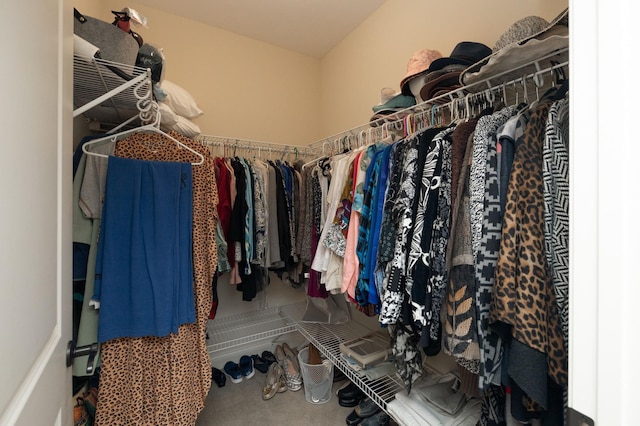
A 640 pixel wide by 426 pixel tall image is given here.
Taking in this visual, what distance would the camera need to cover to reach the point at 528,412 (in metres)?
0.66

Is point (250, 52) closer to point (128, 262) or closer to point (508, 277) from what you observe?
point (128, 262)

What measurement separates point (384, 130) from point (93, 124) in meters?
1.61

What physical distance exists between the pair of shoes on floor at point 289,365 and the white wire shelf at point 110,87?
1.81 meters

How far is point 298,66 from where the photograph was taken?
2.50 meters

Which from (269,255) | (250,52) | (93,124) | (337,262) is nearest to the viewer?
(337,262)

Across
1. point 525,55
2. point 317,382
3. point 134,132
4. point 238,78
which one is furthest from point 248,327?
point 525,55

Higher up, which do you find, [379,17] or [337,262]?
[379,17]

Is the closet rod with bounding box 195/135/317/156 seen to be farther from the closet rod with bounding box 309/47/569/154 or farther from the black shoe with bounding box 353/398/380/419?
the black shoe with bounding box 353/398/380/419

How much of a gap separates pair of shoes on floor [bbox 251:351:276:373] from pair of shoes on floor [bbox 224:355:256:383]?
0.06 metres

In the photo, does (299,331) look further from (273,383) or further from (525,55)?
(525,55)

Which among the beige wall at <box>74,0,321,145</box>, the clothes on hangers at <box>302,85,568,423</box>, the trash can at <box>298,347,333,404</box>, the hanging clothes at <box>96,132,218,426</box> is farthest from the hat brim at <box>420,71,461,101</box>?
the trash can at <box>298,347,333,404</box>
